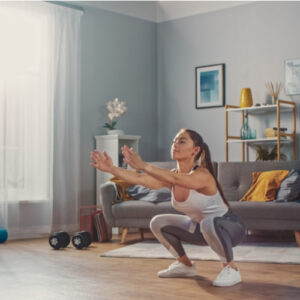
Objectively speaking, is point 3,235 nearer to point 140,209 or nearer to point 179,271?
point 140,209

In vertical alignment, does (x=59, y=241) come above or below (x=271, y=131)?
below

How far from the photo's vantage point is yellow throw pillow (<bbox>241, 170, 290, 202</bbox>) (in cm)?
514

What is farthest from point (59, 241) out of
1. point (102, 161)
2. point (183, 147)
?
point (102, 161)

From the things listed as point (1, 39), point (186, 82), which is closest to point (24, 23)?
point (1, 39)

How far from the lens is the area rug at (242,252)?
4247 millimetres

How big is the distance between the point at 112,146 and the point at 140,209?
60.1 inches

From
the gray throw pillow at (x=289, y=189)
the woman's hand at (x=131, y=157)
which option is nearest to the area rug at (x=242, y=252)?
the gray throw pillow at (x=289, y=189)

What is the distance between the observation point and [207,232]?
10.7ft

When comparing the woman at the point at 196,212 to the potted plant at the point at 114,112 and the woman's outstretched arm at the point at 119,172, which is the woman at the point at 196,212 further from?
the potted plant at the point at 114,112

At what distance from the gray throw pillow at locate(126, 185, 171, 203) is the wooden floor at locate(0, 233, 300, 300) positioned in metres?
0.93

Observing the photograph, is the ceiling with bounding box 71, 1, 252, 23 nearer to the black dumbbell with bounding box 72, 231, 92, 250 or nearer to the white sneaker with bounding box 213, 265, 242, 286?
the black dumbbell with bounding box 72, 231, 92, 250

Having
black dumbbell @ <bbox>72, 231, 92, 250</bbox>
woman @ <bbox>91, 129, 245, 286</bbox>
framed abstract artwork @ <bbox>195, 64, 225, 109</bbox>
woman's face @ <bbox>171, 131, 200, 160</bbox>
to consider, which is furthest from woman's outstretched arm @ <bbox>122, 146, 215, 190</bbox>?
framed abstract artwork @ <bbox>195, 64, 225, 109</bbox>

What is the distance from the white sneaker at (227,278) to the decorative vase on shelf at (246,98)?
3505mm

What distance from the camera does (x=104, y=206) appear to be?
5.46 meters
